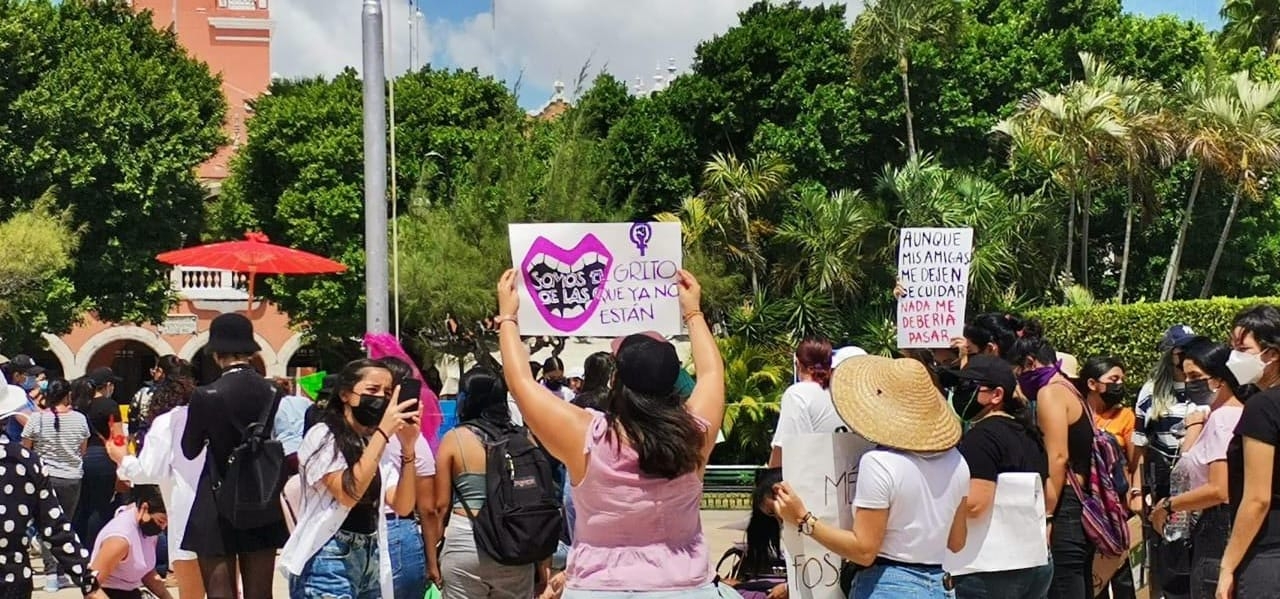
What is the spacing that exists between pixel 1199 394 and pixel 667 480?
12.2 ft

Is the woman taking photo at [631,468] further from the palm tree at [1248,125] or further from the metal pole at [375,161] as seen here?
the palm tree at [1248,125]

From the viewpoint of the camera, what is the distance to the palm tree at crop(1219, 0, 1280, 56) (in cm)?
3338

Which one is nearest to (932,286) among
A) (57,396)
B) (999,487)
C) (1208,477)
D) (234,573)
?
(1208,477)

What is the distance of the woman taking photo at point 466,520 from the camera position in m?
6.19

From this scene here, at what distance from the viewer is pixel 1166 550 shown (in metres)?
6.14

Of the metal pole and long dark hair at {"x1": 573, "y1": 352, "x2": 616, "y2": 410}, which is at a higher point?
the metal pole

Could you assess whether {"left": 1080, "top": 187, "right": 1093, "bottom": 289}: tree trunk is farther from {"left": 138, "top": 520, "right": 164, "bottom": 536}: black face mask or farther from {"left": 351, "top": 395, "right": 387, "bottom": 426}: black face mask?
{"left": 351, "top": 395, "right": 387, "bottom": 426}: black face mask

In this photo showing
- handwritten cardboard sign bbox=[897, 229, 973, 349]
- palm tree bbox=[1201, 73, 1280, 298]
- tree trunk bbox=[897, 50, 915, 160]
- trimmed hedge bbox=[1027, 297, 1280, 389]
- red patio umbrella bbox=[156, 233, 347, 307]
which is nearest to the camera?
handwritten cardboard sign bbox=[897, 229, 973, 349]

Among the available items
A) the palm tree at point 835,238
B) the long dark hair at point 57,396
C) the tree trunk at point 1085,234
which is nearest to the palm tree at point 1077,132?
the tree trunk at point 1085,234

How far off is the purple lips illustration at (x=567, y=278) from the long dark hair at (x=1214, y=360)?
246 centimetres

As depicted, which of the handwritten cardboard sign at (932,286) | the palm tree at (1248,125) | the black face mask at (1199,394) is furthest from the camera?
the palm tree at (1248,125)

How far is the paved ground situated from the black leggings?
2220 millimetres

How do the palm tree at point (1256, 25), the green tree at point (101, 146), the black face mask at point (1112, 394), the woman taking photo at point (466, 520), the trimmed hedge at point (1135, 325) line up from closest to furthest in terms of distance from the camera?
the woman taking photo at point (466, 520)
the black face mask at point (1112, 394)
the trimmed hedge at point (1135, 325)
the green tree at point (101, 146)
the palm tree at point (1256, 25)

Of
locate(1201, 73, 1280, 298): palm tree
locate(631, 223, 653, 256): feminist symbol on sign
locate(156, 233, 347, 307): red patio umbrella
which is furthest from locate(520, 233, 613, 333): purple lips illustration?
locate(1201, 73, 1280, 298): palm tree
